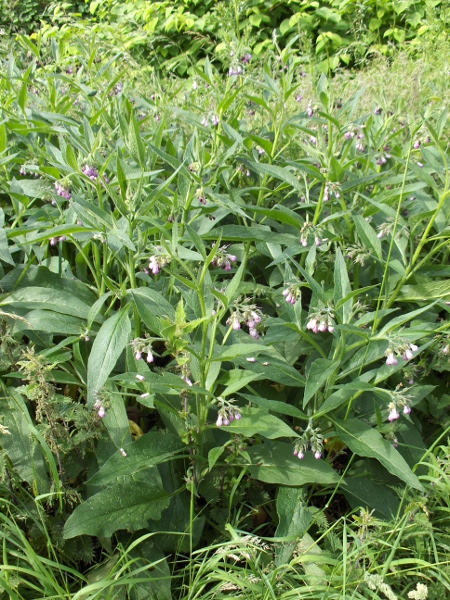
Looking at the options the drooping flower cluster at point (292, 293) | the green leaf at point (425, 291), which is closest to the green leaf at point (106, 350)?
the drooping flower cluster at point (292, 293)

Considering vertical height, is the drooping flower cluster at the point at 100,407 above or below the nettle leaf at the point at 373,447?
above

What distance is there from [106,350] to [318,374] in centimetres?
65

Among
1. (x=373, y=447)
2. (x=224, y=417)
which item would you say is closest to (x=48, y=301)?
(x=224, y=417)

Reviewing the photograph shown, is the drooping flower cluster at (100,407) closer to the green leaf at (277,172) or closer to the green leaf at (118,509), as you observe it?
the green leaf at (118,509)

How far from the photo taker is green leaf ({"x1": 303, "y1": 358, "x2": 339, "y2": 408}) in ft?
5.74

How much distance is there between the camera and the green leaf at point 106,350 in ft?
5.50

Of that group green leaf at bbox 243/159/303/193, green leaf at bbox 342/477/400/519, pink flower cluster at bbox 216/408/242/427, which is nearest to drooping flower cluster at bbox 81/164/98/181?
green leaf at bbox 243/159/303/193

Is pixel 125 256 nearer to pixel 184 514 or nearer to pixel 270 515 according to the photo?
pixel 184 514

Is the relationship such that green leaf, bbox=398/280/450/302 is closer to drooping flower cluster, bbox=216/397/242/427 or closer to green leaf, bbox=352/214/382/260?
green leaf, bbox=352/214/382/260

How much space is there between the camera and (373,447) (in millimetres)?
1790

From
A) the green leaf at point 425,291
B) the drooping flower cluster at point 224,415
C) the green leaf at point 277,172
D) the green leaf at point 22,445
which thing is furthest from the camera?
the green leaf at point 277,172

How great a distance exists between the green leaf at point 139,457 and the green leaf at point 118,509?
0.09 ft

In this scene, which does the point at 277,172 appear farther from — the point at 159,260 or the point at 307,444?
Answer: the point at 307,444

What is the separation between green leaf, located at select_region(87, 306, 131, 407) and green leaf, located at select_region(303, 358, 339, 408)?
57 centimetres
